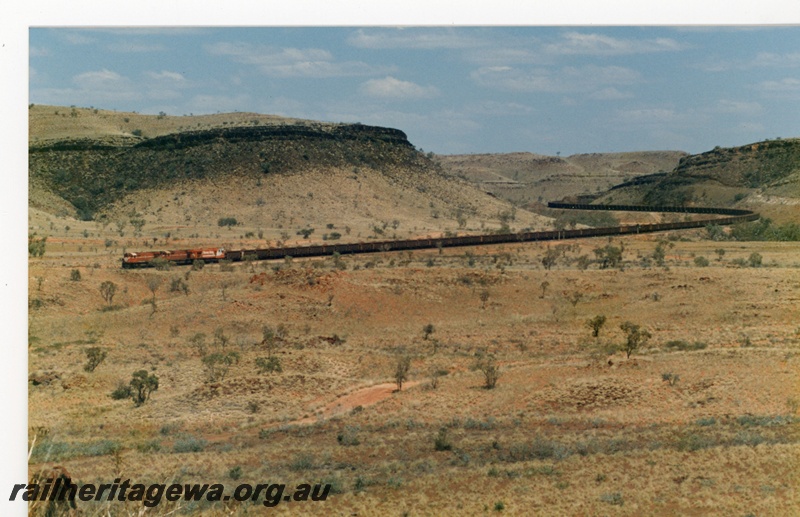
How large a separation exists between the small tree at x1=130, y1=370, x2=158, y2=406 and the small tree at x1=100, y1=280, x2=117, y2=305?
1600 cm

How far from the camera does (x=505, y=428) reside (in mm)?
19141

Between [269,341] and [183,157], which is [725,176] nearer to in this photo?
[183,157]

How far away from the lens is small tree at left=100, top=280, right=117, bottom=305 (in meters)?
38.0

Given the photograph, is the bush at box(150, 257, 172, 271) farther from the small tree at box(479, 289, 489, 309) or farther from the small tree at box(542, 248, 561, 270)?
the small tree at box(542, 248, 561, 270)

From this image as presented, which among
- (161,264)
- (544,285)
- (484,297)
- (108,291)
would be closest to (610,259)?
(544,285)

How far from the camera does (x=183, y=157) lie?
93.3 m

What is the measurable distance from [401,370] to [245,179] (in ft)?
225

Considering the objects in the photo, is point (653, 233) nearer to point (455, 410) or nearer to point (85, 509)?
point (455, 410)

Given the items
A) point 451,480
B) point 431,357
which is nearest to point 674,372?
point 431,357

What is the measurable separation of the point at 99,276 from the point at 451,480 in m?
30.8

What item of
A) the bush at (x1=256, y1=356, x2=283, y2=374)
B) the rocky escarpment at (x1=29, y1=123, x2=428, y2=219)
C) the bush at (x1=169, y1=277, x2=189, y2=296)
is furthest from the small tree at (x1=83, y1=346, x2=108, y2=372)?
the rocky escarpment at (x1=29, y1=123, x2=428, y2=219)

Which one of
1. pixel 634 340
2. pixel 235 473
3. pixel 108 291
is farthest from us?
pixel 108 291

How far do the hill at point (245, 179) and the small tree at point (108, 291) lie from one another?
29494 mm
